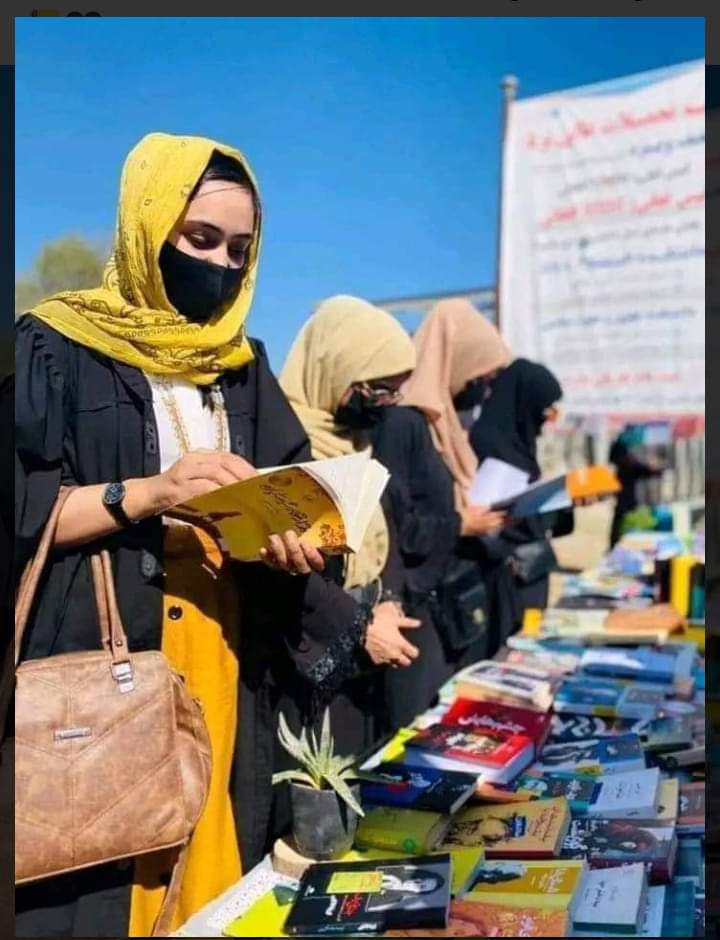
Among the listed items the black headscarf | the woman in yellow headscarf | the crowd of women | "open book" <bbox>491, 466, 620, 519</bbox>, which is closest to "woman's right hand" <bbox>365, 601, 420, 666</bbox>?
the crowd of women

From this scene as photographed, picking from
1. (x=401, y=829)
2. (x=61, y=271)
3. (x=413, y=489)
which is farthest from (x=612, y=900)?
(x=413, y=489)

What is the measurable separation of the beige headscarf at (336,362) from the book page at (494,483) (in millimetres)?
1109

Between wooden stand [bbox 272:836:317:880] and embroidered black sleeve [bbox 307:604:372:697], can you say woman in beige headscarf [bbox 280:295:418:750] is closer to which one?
embroidered black sleeve [bbox 307:604:372:697]

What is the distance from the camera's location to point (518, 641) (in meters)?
2.83

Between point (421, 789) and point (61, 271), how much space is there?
0.98m

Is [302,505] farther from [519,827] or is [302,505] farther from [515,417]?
[515,417]

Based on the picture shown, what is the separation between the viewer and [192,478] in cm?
120

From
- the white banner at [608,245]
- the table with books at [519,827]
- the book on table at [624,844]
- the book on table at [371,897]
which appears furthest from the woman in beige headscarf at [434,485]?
the white banner at [608,245]

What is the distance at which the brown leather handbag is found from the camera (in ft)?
3.77

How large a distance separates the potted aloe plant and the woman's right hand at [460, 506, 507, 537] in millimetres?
1497

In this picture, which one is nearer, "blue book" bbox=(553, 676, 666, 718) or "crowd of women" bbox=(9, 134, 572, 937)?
"crowd of women" bbox=(9, 134, 572, 937)

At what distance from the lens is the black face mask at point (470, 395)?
3109 mm

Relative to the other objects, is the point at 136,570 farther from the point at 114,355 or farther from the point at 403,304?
the point at 403,304

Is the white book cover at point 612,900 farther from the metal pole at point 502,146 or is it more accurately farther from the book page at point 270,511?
the metal pole at point 502,146
